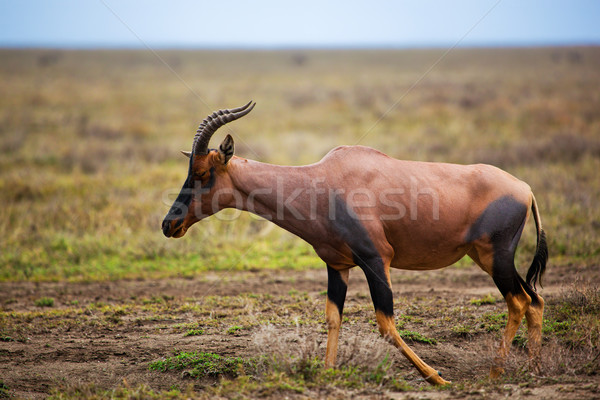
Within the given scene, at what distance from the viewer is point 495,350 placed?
5836mm

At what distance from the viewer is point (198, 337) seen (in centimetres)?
698

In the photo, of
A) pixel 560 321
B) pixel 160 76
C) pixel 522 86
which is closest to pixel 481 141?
pixel 560 321

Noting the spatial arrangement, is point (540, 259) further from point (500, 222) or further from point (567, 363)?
point (567, 363)

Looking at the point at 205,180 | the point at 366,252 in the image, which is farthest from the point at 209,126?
the point at 366,252

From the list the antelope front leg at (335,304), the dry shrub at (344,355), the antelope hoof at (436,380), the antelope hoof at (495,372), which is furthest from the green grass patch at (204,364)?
the antelope hoof at (495,372)

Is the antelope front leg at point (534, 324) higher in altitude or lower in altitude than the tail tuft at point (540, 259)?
lower

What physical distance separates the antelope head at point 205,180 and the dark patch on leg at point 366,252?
44.4 inches

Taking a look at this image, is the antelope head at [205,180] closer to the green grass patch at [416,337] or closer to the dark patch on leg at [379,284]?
the dark patch on leg at [379,284]

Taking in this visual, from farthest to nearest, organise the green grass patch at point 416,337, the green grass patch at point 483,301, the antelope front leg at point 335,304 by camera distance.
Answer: the green grass patch at point 483,301 < the green grass patch at point 416,337 < the antelope front leg at point 335,304

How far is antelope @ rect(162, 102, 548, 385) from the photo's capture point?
18.2 feet

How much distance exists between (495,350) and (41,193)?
11.0m

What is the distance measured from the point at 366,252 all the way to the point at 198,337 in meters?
2.60

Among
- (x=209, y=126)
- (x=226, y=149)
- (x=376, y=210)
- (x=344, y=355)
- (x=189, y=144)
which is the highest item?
(x=189, y=144)

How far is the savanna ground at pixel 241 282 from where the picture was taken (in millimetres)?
5609
